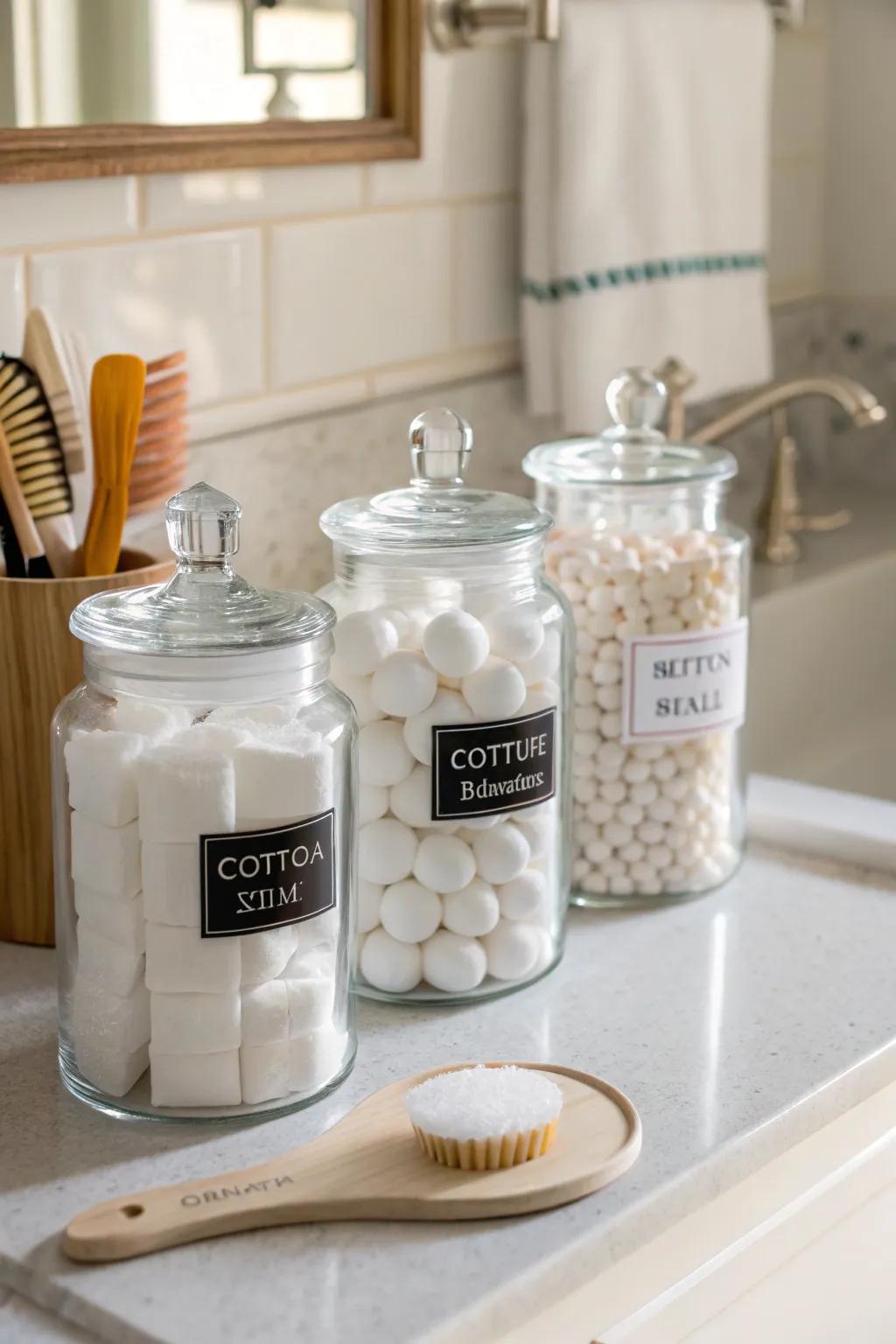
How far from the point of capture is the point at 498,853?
791 mm

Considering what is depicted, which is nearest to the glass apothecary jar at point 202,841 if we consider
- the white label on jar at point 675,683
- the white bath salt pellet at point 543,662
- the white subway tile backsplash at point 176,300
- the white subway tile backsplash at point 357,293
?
the white bath salt pellet at point 543,662

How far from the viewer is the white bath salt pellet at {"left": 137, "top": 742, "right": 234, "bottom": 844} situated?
659 millimetres

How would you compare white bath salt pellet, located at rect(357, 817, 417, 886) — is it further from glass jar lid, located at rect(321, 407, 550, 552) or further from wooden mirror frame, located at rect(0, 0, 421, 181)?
wooden mirror frame, located at rect(0, 0, 421, 181)

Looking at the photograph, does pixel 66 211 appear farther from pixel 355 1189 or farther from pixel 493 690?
pixel 355 1189

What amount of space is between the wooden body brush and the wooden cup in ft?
0.86

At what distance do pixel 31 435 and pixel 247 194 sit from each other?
0.98 ft

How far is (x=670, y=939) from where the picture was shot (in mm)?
886

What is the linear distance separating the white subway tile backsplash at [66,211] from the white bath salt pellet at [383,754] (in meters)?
0.37

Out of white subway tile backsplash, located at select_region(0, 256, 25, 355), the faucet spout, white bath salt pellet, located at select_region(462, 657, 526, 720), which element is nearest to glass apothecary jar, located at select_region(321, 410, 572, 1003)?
white bath salt pellet, located at select_region(462, 657, 526, 720)

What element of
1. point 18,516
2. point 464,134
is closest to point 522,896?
point 18,516

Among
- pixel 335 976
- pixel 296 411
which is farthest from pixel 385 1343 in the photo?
pixel 296 411

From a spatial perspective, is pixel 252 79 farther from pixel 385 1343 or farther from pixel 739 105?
pixel 385 1343

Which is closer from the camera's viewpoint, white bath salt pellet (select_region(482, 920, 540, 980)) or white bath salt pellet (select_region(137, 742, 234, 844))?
white bath salt pellet (select_region(137, 742, 234, 844))

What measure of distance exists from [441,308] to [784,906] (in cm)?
54
